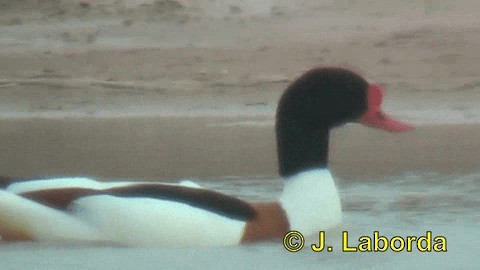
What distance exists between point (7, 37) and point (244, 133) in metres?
4.15

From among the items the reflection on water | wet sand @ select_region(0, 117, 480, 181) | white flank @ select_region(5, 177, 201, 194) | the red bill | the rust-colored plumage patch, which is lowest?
wet sand @ select_region(0, 117, 480, 181)

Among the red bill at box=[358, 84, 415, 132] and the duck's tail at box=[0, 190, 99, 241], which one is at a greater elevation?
the red bill at box=[358, 84, 415, 132]

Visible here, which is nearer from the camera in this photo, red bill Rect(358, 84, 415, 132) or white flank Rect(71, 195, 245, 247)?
white flank Rect(71, 195, 245, 247)

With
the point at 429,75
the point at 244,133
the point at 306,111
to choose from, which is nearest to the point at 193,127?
the point at 244,133

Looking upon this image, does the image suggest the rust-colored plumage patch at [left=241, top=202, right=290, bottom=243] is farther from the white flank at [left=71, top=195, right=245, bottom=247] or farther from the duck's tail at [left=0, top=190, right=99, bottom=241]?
the duck's tail at [left=0, top=190, right=99, bottom=241]

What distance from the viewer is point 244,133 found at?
9.58 metres

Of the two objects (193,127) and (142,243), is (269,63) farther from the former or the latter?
(142,243)

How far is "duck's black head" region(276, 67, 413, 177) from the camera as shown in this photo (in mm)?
5699

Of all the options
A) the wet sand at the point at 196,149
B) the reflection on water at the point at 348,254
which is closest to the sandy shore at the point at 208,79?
the wet sand at the point at 196,149

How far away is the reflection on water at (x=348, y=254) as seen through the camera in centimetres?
553

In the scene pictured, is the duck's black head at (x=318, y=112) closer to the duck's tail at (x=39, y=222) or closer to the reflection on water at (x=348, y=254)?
the reflection on water at (x=348, y=254)

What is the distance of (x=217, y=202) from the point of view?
5523mm

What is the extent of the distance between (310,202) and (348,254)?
0.26 m

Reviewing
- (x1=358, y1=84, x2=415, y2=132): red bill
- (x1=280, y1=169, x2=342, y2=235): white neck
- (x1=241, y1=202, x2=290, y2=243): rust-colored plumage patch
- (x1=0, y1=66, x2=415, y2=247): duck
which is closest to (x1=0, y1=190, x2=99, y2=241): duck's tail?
(x1=0, y1=66, x2=415, y2=247): duck
